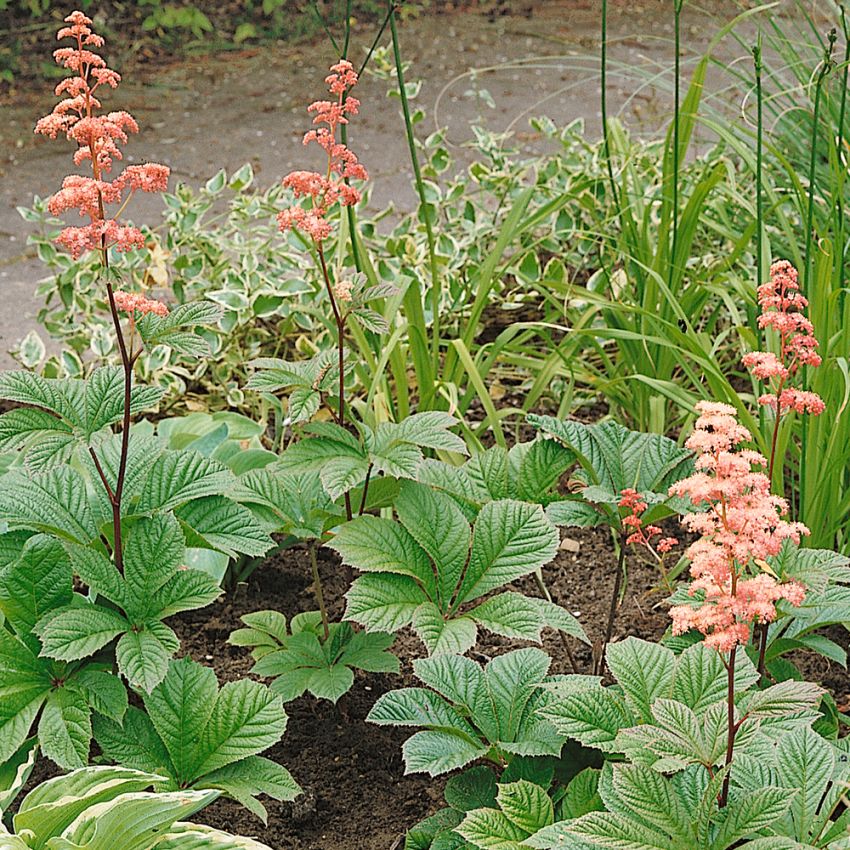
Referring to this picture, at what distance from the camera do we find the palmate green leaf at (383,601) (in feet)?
5.12

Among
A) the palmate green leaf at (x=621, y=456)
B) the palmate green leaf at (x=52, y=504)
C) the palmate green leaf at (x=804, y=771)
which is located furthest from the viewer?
the palmate green leaf at (x=621, y=456)

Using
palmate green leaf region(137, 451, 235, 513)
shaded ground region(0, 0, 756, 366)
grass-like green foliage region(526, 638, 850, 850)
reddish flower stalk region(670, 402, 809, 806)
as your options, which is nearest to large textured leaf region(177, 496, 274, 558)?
palmate green leaf region(137, 451, 235, 513)

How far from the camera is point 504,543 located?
1.69 metres

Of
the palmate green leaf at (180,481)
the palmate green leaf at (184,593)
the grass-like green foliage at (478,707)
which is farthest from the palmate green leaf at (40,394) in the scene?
the grass-like green foliage at (478,707)

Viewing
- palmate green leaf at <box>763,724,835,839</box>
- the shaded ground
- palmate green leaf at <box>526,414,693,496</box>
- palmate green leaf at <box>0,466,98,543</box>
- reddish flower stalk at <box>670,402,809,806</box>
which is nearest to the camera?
reddish flower stalk at <box>670,402,809,806</box>

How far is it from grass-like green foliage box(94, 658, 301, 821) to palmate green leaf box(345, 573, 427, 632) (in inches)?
6.9

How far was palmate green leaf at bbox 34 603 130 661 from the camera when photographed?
1.51 metres

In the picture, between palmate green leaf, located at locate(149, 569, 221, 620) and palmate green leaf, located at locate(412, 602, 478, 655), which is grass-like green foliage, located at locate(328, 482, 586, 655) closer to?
palmate green leaf, located at locate(412, 602, 478, 655)

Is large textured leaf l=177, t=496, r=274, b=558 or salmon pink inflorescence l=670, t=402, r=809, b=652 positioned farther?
large textured leaf l=177, t=496, r=274, b=558

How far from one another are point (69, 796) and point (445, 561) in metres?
0.59

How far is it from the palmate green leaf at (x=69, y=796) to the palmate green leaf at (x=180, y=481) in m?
0.39

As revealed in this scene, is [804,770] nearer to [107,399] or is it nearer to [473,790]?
[473,790]

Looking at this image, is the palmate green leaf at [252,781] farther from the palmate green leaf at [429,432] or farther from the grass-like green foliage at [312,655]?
the palmate green leaf at [429,432]

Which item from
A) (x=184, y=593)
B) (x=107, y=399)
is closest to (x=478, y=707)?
(x=184, y=593)
